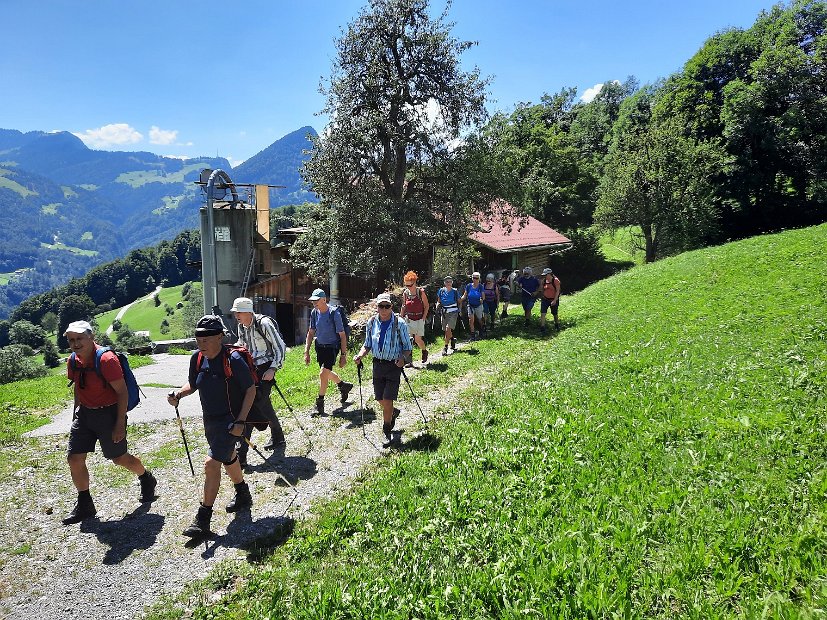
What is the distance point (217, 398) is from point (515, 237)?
26.9m

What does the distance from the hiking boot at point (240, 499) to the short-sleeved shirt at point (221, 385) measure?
0.96 m

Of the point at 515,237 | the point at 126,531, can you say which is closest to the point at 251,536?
the point at 126,531

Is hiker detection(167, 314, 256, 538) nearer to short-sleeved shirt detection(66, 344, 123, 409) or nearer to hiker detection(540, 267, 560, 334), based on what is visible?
short-sleeved shirt detection(66, 344, 123, 409)

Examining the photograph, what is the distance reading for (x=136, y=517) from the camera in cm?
559

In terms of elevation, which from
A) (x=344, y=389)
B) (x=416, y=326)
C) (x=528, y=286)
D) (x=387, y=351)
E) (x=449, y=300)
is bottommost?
(x=344, y=389)

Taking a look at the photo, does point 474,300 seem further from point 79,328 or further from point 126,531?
point 126,531

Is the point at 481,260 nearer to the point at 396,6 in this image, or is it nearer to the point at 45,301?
the point at 396,6

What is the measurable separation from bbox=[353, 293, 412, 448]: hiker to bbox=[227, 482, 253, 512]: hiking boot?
221 centimetres

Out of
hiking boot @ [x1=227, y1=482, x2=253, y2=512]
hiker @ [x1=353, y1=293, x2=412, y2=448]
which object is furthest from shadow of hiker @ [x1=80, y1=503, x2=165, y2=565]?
hiker @ [x1=353, y1=293, x2=412, y2=448]

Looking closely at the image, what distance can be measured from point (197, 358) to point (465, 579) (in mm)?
3559

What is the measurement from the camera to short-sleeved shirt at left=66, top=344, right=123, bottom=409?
5.43m

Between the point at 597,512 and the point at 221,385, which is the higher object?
the point at 221,385

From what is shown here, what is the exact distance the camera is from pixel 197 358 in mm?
5320

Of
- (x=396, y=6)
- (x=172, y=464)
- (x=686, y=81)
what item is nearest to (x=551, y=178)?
(x=686, y=81)
